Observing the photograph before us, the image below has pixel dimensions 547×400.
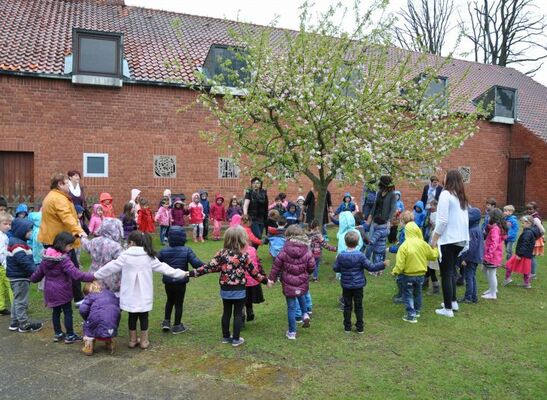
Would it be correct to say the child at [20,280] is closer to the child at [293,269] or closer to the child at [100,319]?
the child at [100,319]

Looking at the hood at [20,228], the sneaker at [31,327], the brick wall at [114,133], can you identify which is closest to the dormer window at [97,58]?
the brick wall at [114,133]

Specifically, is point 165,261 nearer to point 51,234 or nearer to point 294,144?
point 51,234

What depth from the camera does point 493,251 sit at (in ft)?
25.9

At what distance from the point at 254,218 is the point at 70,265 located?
5049 millimetres

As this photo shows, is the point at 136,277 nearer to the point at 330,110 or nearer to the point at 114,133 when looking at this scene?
the point at 330,110

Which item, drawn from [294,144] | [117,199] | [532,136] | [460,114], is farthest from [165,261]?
[532,136]

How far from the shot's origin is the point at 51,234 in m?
6.53

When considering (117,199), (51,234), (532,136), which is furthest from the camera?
(532,136)

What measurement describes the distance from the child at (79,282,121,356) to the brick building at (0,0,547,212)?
984 cm

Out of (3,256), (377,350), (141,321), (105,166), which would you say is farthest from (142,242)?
(105,166)

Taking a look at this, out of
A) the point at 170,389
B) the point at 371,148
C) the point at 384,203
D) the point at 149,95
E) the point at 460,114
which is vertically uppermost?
the point at 149,95

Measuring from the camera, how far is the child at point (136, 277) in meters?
5.59

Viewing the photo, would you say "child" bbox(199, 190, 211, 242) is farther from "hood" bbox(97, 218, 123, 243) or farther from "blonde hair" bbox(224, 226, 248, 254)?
"blonde hair" bbox(224, 226, 248, 254)

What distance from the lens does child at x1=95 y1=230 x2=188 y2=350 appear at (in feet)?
18.4
